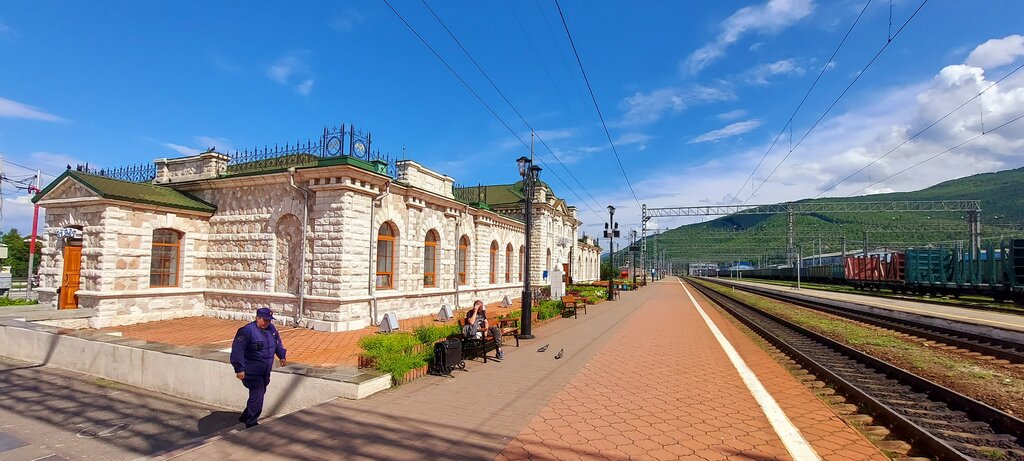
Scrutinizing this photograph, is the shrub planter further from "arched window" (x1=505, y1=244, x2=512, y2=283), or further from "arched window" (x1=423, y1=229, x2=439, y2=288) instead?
"arched window" (x1=505, y1=244, x2=512, y2=283)

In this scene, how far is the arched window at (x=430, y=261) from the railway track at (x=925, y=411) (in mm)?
11656

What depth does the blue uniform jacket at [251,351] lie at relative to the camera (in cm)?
571

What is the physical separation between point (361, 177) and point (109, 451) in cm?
813

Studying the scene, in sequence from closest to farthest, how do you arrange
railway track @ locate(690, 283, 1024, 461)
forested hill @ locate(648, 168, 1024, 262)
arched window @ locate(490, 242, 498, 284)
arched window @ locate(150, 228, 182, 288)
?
railway track @ locate(690, 283, 1024, 461) < arched window @ locate(150, 228, 182, 288) < arched window @ locate(490, 242, 498, 284) < forested hill @ locate(648, 168, 1024, 262)

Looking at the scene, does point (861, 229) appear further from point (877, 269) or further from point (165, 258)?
point (165, 258)

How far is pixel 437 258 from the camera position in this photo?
1772 cm

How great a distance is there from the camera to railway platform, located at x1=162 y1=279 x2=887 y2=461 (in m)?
4.69

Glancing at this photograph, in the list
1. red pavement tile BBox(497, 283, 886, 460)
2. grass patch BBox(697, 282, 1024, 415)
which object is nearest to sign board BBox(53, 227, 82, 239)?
red pavement tile BBox(497, 283, 886, 460)

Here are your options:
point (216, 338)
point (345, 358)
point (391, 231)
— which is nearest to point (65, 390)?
point (216, 338)

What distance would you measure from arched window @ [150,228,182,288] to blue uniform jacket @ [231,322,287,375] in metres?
10.2

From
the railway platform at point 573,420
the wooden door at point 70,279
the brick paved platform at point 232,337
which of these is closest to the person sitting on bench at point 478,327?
the railway platform at point 573,420

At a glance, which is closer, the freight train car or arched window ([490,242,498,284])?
the freight train car

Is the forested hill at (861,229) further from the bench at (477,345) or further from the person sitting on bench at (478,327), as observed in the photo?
the person sitting on bench at (478,327)

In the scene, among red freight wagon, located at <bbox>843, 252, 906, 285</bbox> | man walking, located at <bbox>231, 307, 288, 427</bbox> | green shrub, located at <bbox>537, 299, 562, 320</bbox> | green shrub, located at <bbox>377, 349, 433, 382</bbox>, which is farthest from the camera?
red freight wagon, located at <bbox>843, 252, 906, 285</bbox>
